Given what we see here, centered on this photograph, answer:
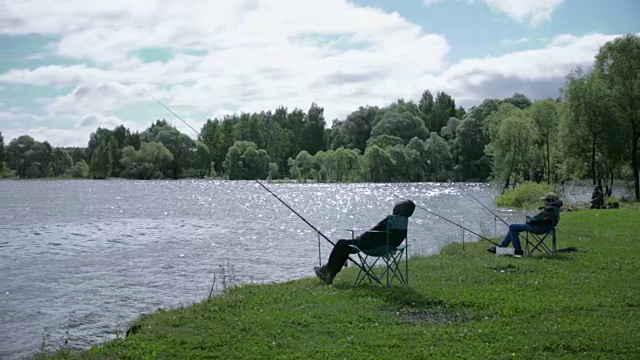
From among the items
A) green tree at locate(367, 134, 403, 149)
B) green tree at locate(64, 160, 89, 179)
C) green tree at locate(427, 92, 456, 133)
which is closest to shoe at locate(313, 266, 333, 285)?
green tree at locate(367, 134, 403, 149)

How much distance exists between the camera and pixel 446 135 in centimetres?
13388

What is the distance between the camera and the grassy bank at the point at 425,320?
293 inches

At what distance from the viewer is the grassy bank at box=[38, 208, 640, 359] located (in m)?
7.43

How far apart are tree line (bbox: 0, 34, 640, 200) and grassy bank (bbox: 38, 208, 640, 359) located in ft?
109

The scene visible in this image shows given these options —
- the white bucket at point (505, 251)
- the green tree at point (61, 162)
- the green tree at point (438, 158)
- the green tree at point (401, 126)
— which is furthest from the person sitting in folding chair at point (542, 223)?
the green tree at point (61, 162)

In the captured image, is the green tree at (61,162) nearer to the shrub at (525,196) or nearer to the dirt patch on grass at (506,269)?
the shrub at (525,196)

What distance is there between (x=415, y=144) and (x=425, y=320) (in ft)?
379

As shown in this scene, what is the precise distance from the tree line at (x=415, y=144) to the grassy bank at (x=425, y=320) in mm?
33238

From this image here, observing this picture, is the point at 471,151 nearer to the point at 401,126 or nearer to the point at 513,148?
the point at 401,126

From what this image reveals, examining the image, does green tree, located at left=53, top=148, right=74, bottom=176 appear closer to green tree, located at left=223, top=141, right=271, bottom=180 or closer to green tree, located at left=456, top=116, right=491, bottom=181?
green tree, located at left=223, top=141, right=271, bottom=180

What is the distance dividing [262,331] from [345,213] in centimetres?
3794

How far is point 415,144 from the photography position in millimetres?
122750

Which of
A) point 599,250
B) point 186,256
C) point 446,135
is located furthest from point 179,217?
point 446,135

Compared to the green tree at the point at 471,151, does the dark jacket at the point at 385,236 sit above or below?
below
